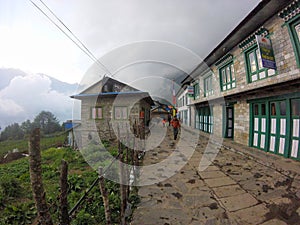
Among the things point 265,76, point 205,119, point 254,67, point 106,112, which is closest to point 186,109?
point 205,119

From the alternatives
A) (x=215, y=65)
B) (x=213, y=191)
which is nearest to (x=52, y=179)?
(x=213, y=191)

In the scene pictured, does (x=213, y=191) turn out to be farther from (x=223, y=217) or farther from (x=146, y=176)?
(x=146, y=176)

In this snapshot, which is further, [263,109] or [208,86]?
[208,86]

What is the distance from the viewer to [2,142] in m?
12.5

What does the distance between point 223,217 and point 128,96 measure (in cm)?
1109

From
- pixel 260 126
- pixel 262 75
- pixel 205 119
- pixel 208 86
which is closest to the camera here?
pixel 262 75

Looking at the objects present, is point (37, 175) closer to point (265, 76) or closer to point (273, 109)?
point (273, 109)

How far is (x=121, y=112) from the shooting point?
12891 millimetres

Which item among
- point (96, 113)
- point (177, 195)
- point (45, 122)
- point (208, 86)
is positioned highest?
point (208, 86)

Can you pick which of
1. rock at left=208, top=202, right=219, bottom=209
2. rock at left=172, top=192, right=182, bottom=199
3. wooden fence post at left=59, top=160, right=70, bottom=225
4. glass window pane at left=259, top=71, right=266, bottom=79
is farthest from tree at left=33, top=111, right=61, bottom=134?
glass window pane at left=259, top=71, right=266, bottom=79

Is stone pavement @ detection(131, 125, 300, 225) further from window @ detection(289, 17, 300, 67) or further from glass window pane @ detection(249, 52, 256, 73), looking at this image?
glass window pane @ detection(249, 52, 256, 73)

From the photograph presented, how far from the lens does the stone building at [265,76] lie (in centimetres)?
543

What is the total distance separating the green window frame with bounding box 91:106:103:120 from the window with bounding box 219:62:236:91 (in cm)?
959

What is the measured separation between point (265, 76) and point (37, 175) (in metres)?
8.28
